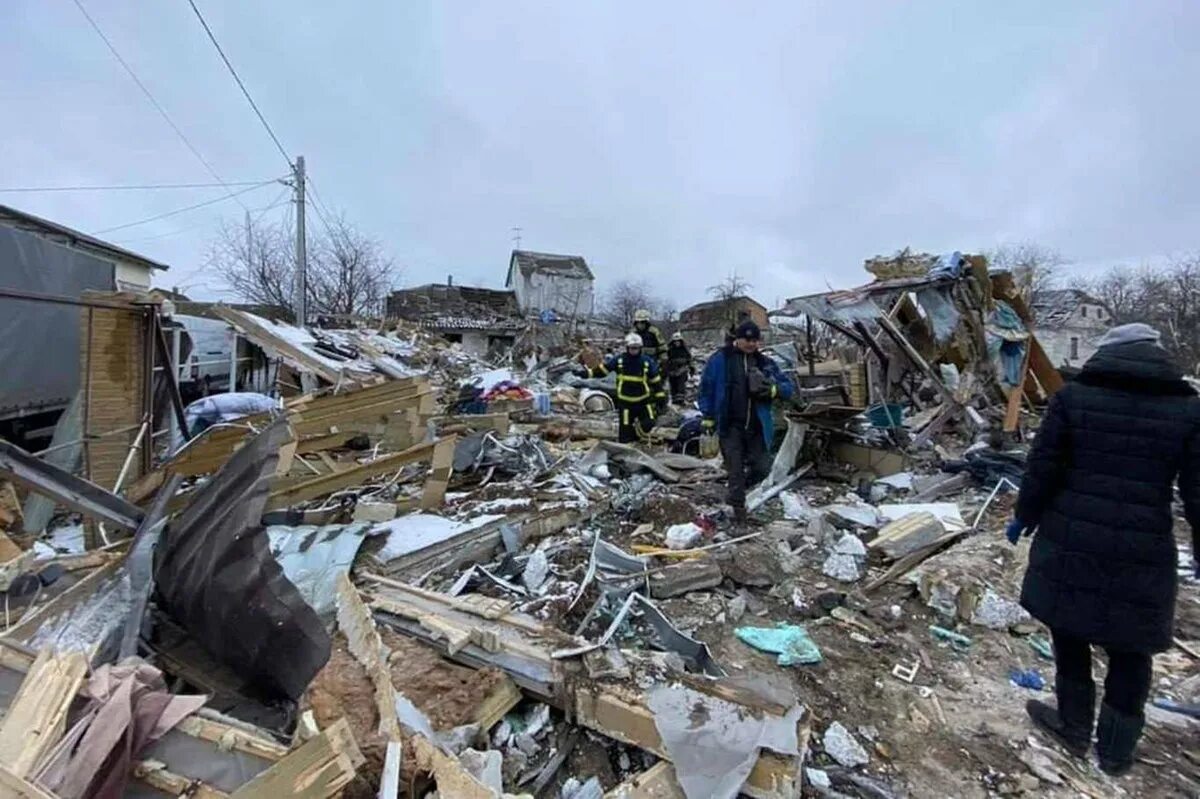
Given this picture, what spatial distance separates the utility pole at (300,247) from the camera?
15.0 meters

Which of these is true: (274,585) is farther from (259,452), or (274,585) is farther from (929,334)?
(929,334)

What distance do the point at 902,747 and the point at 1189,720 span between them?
4.45 ft

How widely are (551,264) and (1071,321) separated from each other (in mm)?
33454

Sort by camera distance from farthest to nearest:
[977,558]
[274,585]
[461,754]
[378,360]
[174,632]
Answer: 1. [378,360]
2. [977,558]
3. [174,632]
4. [274,585]
5. [461,754]

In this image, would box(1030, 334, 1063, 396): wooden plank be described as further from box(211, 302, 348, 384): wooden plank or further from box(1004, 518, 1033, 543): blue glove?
box(211, 302, 348, 384): wooden plank

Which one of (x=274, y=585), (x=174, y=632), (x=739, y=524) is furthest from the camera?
(x=739, y=524)

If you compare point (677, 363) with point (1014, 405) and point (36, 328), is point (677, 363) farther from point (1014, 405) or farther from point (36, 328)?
point (36, 328)

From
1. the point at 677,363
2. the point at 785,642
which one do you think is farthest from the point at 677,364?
the point at 785,642

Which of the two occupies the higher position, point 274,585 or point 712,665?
point 274,585

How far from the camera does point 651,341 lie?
8.09 m

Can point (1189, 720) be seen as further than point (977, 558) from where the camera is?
No

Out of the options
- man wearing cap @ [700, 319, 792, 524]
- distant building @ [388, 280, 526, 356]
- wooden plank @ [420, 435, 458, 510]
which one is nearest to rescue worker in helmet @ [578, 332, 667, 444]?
man wearing cap @ [700, 319, 792, 524]

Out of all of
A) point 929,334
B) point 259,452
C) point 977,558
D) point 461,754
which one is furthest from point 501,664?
point 929,334

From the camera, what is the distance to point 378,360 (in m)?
12.1
